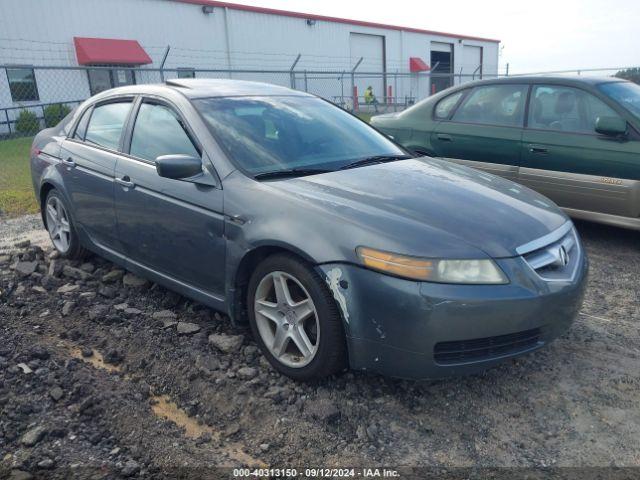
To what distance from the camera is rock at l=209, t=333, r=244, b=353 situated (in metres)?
3.39

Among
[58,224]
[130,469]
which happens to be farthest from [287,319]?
[58,224]

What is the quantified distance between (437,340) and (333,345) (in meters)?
0.51

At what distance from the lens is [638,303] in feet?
13.3

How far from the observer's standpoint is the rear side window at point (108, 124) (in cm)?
421

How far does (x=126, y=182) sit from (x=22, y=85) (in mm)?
18625

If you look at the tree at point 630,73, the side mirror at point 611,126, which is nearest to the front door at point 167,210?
the side mirror at point 611,126

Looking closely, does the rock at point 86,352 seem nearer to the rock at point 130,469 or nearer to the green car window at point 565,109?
the rock at point 130,469

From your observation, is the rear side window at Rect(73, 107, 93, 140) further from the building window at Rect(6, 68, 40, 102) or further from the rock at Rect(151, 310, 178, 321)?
the building window at Rect(6, 68, 40, 102)

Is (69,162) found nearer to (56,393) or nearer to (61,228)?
(61,228)

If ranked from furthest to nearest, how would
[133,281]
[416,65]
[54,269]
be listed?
[416,65]
[54,269]
[133,281]

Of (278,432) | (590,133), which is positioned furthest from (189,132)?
(590,133)

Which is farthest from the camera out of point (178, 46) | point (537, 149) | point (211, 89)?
point (178, 46)

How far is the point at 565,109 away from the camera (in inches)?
218

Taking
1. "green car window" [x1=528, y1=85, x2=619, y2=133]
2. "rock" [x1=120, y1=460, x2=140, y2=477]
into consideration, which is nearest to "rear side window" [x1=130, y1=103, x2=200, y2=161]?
"rock" [x1=120, y1=460, x2=140, y2=477]
